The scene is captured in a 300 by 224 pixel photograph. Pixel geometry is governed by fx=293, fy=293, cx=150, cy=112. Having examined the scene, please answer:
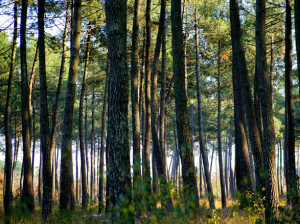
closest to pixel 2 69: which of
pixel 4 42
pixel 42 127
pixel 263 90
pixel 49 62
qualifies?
pixel 4 42

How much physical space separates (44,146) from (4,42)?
12166 millimetres

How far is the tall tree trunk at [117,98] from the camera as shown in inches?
188

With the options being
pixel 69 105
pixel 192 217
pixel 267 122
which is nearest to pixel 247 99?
pixel 267 122

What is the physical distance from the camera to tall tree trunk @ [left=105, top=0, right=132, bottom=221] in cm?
476

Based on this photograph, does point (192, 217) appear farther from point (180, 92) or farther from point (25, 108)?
point (25, 108)

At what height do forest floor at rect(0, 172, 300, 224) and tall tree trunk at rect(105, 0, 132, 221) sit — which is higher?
tall tree trunk at rect(105, 0, 132, 221)

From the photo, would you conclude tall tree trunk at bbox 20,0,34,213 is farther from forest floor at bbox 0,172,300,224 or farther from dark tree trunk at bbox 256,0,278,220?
dark tree trunk at bbox 256,0,278,220

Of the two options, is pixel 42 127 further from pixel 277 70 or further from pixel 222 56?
pixel 277 70

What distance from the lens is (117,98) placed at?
496cm

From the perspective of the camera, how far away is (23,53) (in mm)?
9672

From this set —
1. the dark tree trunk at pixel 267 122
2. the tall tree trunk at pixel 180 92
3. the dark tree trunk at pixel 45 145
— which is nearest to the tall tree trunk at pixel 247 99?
the dark tree trunk at pixel 267 122

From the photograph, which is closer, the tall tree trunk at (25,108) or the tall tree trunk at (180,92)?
the tall tree trunk at (180,92)

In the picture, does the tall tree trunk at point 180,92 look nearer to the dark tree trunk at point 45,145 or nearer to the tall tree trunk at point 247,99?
the tall tree trunk at point 247,99

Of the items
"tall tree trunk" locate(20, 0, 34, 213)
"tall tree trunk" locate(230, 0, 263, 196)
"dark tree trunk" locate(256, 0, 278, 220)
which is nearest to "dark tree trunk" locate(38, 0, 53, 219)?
"tall tree trunk" locate(20, 0, 34, 213)
